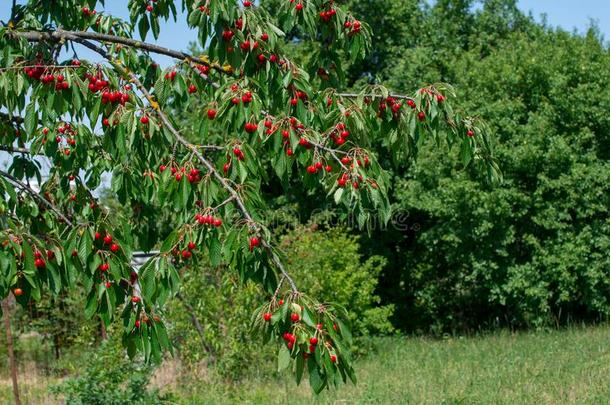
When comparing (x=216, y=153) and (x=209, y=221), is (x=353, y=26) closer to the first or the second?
(x=216, y=153)

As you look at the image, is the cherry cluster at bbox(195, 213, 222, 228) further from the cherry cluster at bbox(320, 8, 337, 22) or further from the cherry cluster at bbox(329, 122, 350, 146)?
the cherry cluster at bbox(320, 8, 337, 22)

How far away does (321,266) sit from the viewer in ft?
37.1

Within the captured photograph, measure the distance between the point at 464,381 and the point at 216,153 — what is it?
5171 millimetres

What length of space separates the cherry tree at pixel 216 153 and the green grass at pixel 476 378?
3.89 metres

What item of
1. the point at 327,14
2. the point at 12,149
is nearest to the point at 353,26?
the point at 327,14

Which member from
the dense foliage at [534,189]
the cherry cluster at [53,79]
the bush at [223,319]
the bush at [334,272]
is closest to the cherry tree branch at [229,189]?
the cherry cluster at [53,79]

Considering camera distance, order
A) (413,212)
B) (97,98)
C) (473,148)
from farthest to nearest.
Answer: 1. (413,212)
2. (473,148)
3. (97,98)

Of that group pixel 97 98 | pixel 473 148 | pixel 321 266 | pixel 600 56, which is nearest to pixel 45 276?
pixel 97 98

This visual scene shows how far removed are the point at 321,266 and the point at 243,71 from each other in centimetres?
769

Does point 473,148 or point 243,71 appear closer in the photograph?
point 243,71

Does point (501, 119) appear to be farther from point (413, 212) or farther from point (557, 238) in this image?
point (413, 212)

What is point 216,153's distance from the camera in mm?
4148

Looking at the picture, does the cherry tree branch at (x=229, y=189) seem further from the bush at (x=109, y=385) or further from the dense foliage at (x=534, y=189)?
the dense foliage at (x=534, y=189)

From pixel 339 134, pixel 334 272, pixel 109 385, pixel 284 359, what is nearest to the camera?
pixel 284 359
